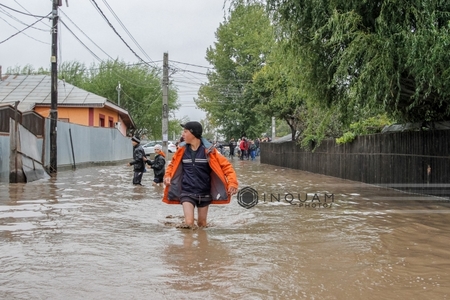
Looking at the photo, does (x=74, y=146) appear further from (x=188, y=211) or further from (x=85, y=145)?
(x=188, y=211)

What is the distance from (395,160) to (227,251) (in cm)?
963

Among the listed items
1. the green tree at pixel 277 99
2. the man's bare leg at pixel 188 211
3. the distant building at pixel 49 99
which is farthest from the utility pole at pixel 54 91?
the man's bare leg at pixel 188 211

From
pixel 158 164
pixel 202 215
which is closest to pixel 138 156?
pixel 158 164

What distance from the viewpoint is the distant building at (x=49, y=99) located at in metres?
30.3

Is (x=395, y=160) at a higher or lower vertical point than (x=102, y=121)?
lower

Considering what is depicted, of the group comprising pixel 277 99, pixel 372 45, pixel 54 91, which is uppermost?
pixel 277 99

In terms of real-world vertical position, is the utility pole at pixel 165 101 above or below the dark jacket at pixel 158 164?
above

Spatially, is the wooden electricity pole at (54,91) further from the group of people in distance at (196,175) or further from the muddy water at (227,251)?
the group of people in distance at (196,175)

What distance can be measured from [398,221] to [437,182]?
3898 mm

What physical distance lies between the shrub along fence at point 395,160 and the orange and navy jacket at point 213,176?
634 centimetres

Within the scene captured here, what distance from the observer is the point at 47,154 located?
20.6 meters

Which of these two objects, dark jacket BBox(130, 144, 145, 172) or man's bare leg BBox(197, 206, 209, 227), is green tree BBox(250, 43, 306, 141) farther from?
man's bare leg BBox(197, 206, 209, 227)

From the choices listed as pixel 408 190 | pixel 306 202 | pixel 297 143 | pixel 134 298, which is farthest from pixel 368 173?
pixel 134 298

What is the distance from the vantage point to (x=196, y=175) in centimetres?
786
